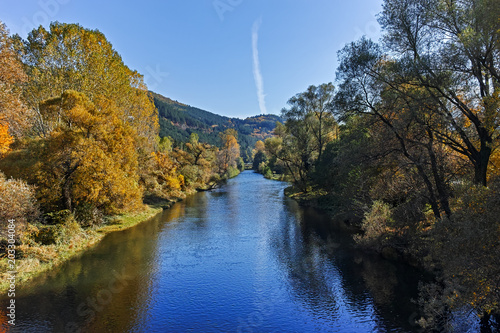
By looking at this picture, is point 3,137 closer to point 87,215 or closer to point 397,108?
point 87,215

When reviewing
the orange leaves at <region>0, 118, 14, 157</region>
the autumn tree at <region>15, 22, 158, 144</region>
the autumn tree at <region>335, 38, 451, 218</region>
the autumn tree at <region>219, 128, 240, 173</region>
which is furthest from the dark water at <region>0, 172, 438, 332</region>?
the autumn tree at <region>219, 128, 240, 173</region>

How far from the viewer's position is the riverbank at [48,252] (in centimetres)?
1722

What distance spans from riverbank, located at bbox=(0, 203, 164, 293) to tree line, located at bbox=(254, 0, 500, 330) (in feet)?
70.1

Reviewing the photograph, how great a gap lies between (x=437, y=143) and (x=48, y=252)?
2719 centimetres

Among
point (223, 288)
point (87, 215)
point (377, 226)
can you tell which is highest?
point (87, 215)

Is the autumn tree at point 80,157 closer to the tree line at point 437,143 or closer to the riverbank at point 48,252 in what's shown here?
the riverbank at point 48,252

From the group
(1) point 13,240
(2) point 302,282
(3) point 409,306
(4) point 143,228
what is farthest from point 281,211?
(1) point 13,240

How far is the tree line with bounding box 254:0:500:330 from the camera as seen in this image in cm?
1019

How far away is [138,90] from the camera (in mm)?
42125

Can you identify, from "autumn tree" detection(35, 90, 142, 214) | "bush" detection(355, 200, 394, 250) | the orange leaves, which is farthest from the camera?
"autumn tree" detection(35, 90, 142, 214)

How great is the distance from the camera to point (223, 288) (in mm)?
17062

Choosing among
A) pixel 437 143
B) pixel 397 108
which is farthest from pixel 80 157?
pixel 437 143

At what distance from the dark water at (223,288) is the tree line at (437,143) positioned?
2.29m

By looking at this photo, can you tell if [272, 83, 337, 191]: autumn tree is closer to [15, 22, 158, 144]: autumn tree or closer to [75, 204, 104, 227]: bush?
[15, 22, 158, 144]: autumn tree
